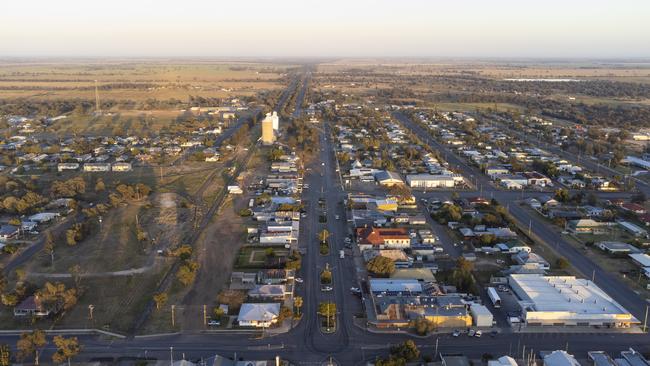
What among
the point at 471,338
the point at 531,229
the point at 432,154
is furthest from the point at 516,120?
the point at 471,338

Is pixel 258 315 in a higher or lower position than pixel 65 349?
lower

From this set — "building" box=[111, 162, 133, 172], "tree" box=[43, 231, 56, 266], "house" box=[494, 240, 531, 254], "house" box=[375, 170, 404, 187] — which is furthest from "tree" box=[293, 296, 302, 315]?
"building" box=[111, 162, 133, 172]

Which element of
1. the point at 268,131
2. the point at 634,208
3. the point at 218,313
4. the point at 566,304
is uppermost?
the point at 268,131

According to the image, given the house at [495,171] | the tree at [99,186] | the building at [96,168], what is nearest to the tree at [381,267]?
the house at [495,171]

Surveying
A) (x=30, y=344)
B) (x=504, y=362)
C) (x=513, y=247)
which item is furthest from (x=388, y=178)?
(x=30, y=344)

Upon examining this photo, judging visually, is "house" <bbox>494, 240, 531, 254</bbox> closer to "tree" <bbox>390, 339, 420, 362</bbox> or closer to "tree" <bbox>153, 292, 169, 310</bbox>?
"tree" <bbox>390, 339, 420, 362</bbox>

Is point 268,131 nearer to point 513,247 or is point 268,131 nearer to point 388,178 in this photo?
point 388,178

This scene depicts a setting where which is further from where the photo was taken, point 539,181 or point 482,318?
point 539,181
